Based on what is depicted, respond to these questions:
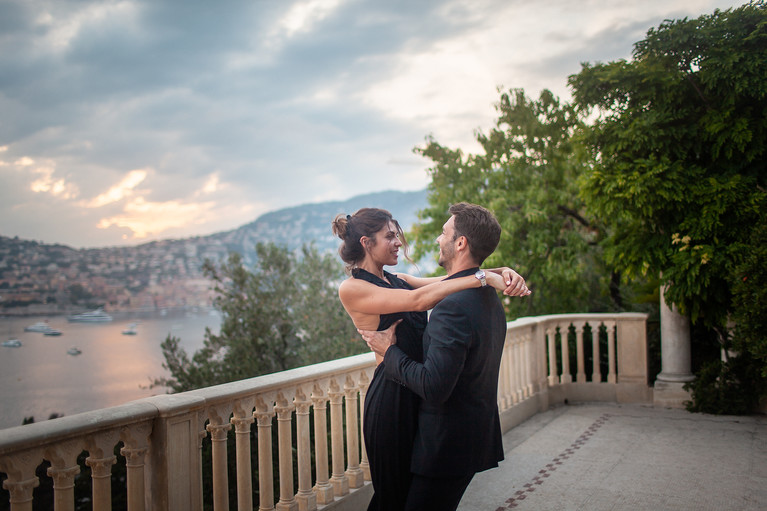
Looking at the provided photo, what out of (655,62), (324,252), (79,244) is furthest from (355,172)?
(655,62)

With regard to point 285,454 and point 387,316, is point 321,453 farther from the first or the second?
point 387,316

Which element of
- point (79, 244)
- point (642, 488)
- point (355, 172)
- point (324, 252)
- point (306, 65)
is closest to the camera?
point (642, 488)

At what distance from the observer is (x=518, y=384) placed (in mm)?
5969

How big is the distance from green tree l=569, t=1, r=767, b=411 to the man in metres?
4.18

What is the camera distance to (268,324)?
1666cm

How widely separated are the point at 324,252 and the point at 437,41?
25.0ft

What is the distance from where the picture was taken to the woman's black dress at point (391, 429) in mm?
2004

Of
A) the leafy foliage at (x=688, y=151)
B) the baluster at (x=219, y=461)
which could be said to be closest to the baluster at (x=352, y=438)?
the baluster at (x=219, y=461)

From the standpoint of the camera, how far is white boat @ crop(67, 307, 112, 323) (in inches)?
931

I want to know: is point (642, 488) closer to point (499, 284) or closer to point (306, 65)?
point (499, 284)

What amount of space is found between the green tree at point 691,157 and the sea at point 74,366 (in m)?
14.1

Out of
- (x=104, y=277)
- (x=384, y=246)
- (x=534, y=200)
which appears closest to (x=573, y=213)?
(x=534, y=200)

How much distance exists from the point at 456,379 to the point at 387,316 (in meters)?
0.37

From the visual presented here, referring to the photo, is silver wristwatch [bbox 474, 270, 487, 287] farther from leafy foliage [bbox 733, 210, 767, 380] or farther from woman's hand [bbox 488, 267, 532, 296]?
leafy foliage [bbox 733, 210, 767, 380]
